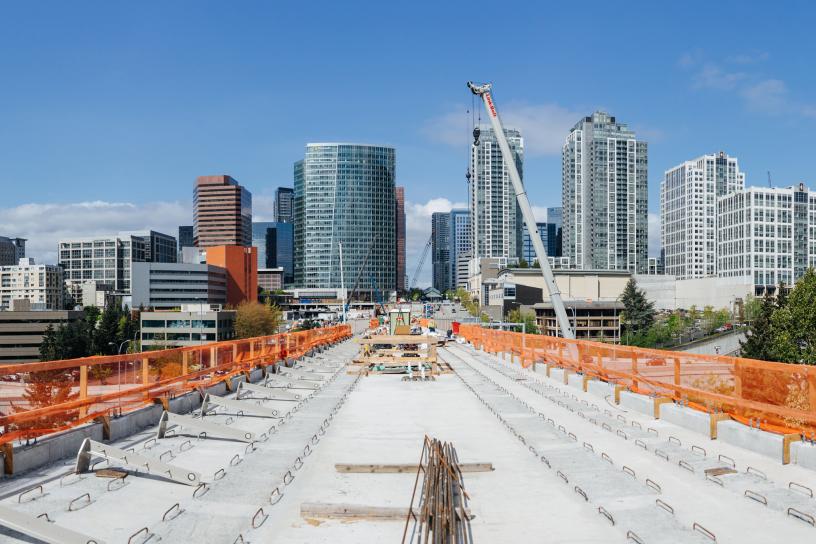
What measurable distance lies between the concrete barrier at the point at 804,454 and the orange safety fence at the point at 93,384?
1324 centimetres

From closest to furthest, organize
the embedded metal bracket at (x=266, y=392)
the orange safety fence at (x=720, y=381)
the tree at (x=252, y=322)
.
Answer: the orange safety fence at (x=720, y=381), the embedded metal bracket at (x=266, y=392), the tree at (x=252, y=322)

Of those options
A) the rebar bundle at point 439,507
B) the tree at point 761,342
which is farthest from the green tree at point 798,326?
the rebar bundle at point 439,507

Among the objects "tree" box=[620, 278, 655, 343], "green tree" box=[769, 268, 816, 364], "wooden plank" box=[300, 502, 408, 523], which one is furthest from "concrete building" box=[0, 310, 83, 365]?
"wooden plank" box=[300, 502, 408, 523]

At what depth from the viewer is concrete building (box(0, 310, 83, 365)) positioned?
14150 centimetres

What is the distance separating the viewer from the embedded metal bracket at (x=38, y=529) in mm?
7355

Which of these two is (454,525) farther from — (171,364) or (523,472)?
(171,364)

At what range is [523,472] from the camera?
37.5ft

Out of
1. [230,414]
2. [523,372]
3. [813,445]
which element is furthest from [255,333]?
[813,445]

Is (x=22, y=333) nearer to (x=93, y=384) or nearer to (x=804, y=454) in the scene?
(x=93, y=384)

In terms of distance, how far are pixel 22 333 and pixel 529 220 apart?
13224 cm

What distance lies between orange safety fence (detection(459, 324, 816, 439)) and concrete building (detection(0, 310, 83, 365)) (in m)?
146

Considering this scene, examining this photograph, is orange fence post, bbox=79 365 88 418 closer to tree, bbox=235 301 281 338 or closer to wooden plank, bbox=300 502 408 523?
wooden plank, bbox=300 502 408 523

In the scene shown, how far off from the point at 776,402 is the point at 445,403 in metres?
9.90

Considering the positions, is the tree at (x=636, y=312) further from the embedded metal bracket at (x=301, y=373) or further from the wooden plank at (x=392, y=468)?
the wooden plank at (x=392, y=468)
